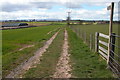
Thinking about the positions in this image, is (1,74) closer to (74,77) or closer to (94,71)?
(74,77)

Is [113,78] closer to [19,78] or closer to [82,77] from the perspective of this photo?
[82,77]

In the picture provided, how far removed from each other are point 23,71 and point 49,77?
136 cm

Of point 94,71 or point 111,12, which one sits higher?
point 111,12

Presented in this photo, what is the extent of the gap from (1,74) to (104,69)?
388 cm

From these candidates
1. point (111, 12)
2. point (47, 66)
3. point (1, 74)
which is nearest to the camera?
point (1, 74)

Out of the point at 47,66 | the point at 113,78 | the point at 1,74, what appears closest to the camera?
the point at 113,78

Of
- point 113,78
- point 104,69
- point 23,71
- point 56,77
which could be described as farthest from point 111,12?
point 23,71

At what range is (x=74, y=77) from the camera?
605 cm

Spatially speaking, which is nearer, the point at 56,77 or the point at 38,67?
the point at 56,77

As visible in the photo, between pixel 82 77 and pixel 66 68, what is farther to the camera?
pixel 66 68

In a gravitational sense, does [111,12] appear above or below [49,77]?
above

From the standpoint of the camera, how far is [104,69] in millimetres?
7004

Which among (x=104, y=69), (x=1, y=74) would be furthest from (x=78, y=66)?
(x=1, y=74)

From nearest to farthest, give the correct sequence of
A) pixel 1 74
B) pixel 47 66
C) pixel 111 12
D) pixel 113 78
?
pixel 113 78 → pixel 1 74 → pixel 111 12 → pixel 47 66
